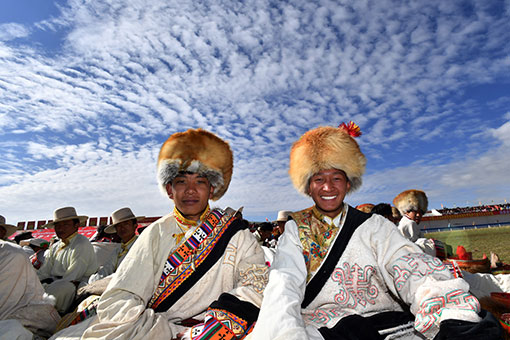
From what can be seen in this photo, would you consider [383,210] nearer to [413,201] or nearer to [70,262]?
[413,201]

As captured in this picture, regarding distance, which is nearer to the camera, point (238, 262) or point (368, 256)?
point (368, 256)

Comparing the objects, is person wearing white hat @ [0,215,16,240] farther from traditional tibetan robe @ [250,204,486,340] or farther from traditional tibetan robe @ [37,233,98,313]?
traditional tibetan robe @ [250,204,486,340]

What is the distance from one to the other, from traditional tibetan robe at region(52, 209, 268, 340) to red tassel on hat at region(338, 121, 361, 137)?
4.64 ft

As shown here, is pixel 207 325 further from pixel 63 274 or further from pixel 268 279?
pixel 63 274

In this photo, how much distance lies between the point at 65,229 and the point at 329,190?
6516mm

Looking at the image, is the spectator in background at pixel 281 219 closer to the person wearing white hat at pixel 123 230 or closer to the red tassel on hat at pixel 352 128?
the person wearing white hat at pixel 123 230

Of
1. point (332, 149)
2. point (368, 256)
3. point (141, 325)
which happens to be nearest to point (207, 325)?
point (141, 325)

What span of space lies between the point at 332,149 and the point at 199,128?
1304 mm

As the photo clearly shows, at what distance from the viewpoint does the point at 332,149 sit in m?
2.51

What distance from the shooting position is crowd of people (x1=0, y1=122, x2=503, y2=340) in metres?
1.72

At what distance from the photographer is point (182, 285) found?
7.68 feet

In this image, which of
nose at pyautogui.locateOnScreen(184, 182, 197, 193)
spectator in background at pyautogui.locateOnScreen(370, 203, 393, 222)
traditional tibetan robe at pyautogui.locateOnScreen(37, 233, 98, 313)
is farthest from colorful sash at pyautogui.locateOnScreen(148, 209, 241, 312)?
spectator in background at pyautogui.locateOnScreen(370, 203, 393, 222)

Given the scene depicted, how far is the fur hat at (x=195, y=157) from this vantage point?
8.76ft

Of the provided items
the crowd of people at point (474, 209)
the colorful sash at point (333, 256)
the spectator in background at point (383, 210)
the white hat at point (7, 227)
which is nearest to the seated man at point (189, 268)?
the colorful sash at point (333, 256)
